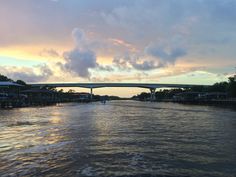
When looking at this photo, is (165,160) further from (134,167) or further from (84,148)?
(84,148)

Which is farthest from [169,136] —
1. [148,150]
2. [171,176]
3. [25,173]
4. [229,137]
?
[25,173]

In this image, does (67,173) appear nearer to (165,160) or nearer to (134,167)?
(134,167)

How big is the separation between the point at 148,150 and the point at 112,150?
266 centimetres

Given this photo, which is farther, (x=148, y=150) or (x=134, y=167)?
(x=148, y=150)

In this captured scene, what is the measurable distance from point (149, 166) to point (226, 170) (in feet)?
14.1

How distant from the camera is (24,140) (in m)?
29.8

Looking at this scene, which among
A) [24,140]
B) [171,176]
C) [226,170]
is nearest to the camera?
[171,176]

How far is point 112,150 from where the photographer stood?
78.8 ft

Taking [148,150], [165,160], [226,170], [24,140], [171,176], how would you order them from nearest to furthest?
[171,176]
[226,170]
[165,160]
[148,150]
[24,140]

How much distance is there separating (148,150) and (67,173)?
801 centimetres

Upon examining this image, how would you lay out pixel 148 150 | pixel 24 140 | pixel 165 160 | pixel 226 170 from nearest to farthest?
pixel 226 170
pixel 165 160
pixel 148 150
pixel 24 140

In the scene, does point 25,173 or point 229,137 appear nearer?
point 25,173

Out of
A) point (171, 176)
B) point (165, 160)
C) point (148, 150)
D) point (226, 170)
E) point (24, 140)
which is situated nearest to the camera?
point (171, 176)

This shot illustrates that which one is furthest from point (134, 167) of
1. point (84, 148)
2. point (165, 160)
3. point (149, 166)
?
point (84, 148)
